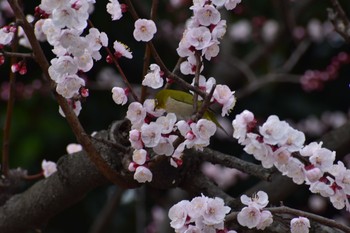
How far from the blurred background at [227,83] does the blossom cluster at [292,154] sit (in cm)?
140

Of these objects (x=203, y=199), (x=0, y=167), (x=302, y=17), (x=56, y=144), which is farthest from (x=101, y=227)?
(x=302, y=17)

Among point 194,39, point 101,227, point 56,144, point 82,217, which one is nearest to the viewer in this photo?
point 194,39

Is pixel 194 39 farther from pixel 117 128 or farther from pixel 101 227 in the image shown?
pixel 101 227

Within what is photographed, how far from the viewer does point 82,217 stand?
309cm

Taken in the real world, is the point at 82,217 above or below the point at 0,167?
below

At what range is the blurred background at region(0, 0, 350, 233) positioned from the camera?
8.89 ft

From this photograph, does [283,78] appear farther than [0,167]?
Yes

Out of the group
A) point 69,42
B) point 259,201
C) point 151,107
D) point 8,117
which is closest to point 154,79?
point 151,107

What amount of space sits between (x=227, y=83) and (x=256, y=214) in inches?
72.2

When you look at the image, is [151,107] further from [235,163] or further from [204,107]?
[235,163]

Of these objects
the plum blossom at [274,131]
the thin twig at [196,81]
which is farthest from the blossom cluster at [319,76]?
Answer: the plum blossom at [274,131]

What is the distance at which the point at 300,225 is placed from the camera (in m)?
1.12

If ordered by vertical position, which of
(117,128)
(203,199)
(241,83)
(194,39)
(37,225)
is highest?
(194,39)

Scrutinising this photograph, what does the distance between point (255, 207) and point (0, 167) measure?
80 centimetres
